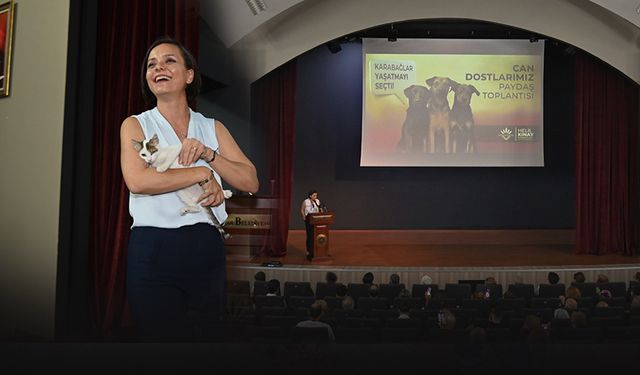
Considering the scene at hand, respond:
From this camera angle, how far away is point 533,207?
31.7ft

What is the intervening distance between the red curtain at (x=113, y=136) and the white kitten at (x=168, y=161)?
149 centimetres

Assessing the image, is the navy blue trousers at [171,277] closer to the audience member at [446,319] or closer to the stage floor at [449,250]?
the audience member at [446,319]

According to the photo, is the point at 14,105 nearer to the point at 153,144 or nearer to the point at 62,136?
the point at 62,136

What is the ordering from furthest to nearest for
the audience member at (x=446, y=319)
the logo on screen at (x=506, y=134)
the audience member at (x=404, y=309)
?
the logo on screen at (x=506, y=134) < the audience member at (x=404, y=309) < the audience member at (x=446, y=319)

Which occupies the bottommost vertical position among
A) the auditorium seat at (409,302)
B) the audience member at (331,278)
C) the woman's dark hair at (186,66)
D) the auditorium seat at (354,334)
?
the auditorium seat at (354,334)

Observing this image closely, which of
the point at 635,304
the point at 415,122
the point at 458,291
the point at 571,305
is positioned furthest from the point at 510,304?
the point at 415,122

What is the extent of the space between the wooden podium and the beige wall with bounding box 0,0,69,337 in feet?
14.3

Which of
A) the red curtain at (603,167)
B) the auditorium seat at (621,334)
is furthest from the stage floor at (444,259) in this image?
the auditorium seat at (621,334)

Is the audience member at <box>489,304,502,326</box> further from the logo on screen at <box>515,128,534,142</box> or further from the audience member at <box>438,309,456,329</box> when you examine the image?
the logo on screen at <box>515,128,534,142</box>

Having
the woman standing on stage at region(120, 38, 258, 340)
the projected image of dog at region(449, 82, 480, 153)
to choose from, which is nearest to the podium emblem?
the projected image of dog at region(449, 82, 480, 153)

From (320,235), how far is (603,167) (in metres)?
5.14

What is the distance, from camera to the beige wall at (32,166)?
3180 millimetres

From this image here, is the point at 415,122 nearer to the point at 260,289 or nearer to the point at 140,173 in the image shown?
the point at 260,289

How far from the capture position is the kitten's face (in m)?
2.12
